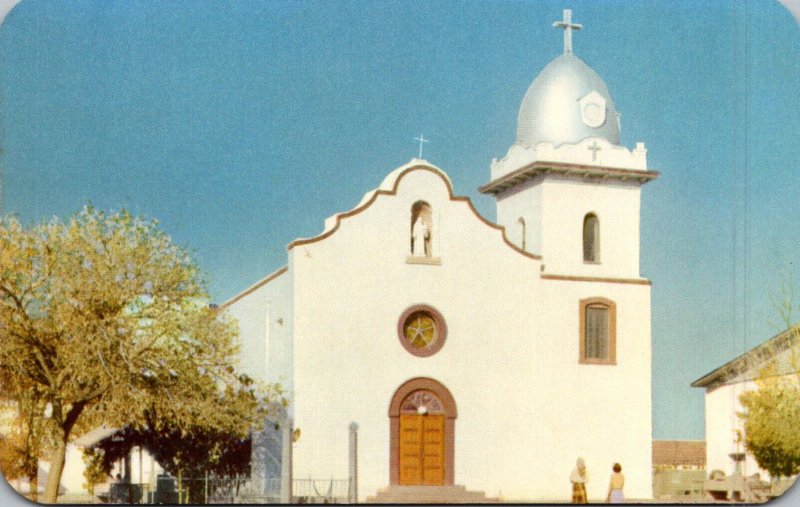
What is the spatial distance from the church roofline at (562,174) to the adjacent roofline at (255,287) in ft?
13.0

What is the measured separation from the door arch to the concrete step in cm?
16

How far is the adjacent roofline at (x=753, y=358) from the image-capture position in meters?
26.1

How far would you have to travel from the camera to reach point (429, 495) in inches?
1060

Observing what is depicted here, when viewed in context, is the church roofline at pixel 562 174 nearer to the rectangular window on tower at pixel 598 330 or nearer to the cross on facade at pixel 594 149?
the cross on facade at pixel 594 149

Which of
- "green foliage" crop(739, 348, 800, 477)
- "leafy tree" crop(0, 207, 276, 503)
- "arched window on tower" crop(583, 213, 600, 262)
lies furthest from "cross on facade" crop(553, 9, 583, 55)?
"leafy tree" crop(0, 207, 276, 503)

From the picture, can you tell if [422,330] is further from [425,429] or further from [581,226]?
[581,226]

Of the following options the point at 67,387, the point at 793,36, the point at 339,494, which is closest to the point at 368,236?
the point at 339,494

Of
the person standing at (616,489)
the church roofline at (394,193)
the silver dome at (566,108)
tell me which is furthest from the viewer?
the silver dome at (566,108)

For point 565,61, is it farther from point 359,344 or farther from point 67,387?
point 67,387

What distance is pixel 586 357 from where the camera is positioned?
2823 centimetres

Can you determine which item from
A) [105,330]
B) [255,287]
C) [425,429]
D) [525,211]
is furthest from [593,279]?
[105,330]

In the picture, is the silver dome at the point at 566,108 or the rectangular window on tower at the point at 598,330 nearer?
the silver dome at the point at 566,108

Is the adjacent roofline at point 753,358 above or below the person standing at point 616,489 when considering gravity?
above

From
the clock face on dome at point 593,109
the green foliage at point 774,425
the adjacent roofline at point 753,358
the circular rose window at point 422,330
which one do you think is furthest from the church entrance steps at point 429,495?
the clock face on dome at point 593,109
